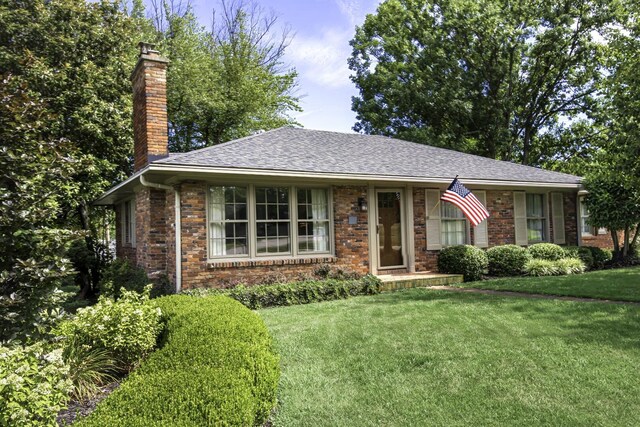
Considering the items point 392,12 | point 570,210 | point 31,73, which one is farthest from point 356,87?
point 31,73

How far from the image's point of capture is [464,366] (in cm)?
451

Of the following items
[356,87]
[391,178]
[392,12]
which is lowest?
[391,178]

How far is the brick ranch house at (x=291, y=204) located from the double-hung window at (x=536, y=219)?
0.34 feet

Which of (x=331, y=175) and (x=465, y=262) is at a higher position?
(x=331, y=175)

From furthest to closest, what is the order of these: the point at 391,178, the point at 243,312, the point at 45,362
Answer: the point at 391,178 < the point at 243,312 < the point at 45,362

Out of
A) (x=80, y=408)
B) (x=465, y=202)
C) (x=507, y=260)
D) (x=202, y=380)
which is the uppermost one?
(x=465, y=202)

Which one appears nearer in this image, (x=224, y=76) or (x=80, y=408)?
(x=80, y=408)

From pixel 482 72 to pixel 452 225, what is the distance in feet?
49.2

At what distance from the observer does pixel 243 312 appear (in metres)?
A: 5.15

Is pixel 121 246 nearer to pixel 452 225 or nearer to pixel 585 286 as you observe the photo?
pixel 452 225

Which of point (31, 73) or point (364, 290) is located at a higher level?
point (31, 73)

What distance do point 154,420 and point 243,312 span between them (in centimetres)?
252

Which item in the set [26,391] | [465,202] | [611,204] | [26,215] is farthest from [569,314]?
[611,204]

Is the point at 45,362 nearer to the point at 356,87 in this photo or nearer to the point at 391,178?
the point at 391,178
